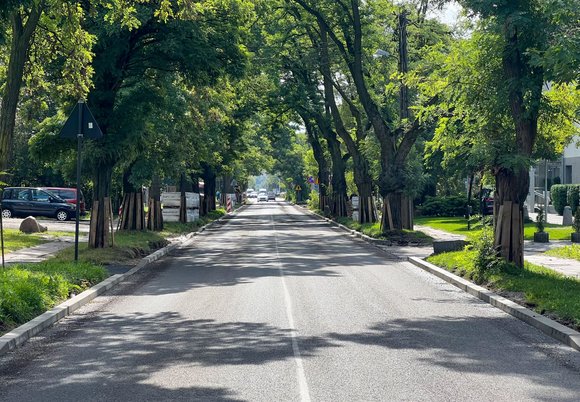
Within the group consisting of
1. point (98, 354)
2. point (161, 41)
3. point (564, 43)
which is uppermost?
point (161, 41)

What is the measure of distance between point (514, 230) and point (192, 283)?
6.55 m

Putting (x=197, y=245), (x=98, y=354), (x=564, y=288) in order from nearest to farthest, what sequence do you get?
(x=98, y=354), (x=564, y=288), (x=197, y=245)

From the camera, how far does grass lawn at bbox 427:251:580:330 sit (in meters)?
11.5

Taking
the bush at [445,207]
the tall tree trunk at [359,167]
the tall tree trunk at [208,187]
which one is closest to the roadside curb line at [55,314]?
the tall tree trunk at [359,167]

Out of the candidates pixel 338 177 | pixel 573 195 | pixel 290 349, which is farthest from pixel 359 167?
pixel 290 349

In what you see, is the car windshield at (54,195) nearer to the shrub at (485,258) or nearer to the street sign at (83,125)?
the street sign at (83,125)

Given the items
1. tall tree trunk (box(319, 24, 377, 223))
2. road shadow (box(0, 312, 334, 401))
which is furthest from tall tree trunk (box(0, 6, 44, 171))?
tall tree trunk (box(319, 24, 377, 223))

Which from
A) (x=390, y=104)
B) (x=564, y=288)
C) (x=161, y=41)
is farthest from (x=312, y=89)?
(x=564, y=288)

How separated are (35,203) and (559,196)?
99.8ft

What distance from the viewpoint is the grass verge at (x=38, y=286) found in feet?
35.7

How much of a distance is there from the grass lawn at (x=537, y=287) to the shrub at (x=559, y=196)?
32894mm

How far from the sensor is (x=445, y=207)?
53.0 metres

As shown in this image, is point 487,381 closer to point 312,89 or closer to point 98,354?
point 98,354

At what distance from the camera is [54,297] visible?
505 inches
